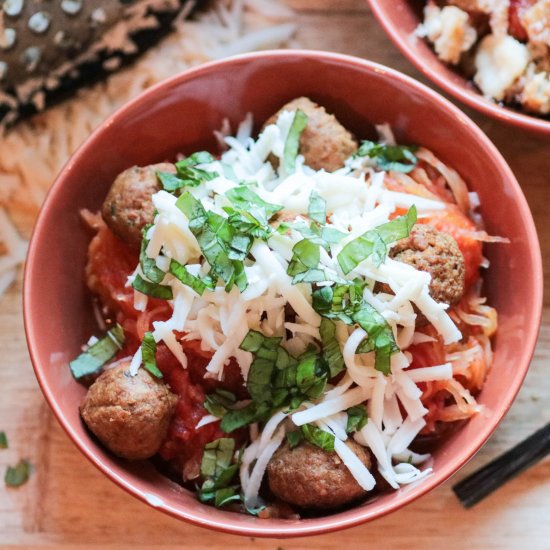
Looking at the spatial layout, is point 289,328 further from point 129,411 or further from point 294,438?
point 129,411

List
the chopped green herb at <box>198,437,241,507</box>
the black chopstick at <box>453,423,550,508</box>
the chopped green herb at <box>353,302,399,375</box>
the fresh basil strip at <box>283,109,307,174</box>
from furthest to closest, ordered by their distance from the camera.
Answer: the black chopstick at <box>453,423,550,508</box> < the fresh basil strip at <box>283,109,307,174</box> < the chopped green herb at <box>198,437,241,507</box> < the chopped green herb at <box>353,302,399,375</box>

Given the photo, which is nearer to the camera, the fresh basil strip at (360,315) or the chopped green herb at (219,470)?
the fresh basil strip at (360,315)

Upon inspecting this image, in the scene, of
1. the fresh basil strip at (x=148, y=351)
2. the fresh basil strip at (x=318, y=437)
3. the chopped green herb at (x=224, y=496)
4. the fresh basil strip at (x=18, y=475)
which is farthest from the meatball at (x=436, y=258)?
the fresh basil strip at (x=18, y=475)

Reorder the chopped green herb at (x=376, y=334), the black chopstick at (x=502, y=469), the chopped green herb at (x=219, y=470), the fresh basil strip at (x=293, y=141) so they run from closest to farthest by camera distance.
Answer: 1. the chopped green herb at (x=376, y=334)
2. the chopped green herb at (x=219, y=470)
3. the fresh basil strip at (x=293, y=141)
4. the black chopstick at (x=502, y=469)

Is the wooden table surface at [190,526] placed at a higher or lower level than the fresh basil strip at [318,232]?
lower

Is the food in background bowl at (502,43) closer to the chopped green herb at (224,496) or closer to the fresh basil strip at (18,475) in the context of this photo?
the chopped green herb at (224,496)

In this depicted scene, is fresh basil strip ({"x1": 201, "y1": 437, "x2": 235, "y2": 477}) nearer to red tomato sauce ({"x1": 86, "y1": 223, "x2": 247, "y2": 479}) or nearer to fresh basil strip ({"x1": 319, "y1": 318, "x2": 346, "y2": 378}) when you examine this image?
red tomato sauce ({"x1": 86, "y1": 223, "x2": 247, "y2": 479})

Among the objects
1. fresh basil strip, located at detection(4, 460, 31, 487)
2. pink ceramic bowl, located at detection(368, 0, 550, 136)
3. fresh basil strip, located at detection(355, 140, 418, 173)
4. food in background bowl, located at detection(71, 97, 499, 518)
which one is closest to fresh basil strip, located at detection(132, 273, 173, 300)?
food in background bowl, located at detection(71, 97, 499, 518)

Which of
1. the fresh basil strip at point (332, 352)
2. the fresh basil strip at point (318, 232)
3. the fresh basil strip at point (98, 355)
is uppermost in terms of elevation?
the fresh basil strip at point (318, 232)
